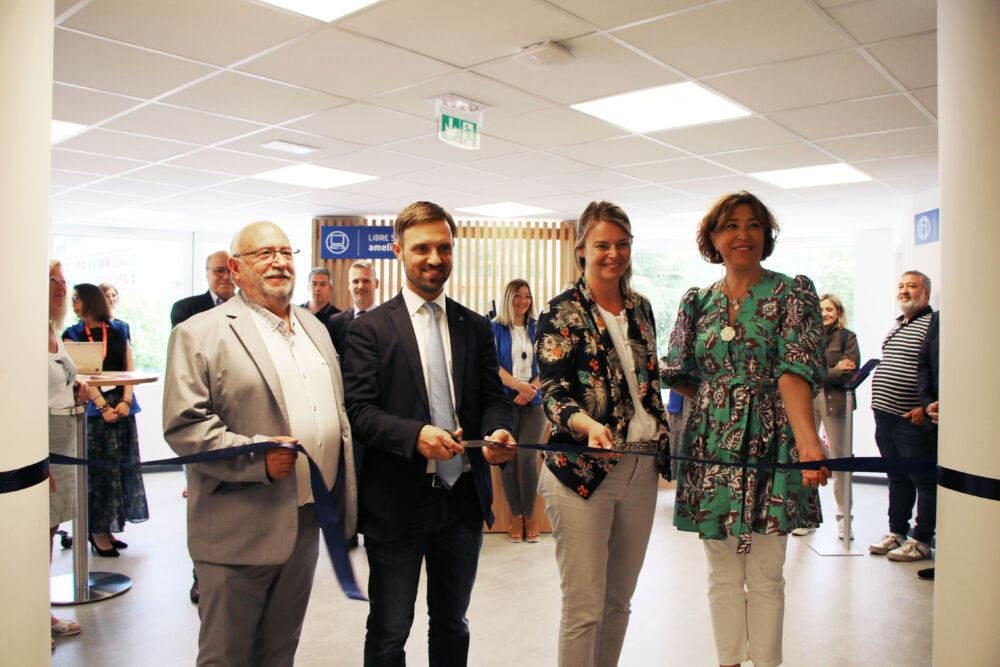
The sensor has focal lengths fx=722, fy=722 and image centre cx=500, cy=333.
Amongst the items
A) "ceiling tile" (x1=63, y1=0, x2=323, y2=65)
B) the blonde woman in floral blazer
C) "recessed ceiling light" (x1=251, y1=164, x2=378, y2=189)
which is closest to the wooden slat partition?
"recessed ceiling light" (x1=251, y1=164, x2=378, y2=189)

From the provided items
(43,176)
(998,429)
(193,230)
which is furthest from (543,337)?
(193,230)

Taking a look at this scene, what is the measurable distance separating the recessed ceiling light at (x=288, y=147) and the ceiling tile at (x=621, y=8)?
11.3 feet

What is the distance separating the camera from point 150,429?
9.35m

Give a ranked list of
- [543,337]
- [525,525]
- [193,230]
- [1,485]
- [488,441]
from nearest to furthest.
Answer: [1,485] < [488,441] < [543,337] < [525,525] < [193,230]

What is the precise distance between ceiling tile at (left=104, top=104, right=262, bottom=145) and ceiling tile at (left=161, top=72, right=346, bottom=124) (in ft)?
0.58

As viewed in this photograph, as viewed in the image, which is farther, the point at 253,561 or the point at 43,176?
the point at 253,561

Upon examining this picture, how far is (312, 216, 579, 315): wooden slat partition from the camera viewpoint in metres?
9.88

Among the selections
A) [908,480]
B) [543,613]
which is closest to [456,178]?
[543,613]

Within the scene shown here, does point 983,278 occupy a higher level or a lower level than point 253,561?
higher

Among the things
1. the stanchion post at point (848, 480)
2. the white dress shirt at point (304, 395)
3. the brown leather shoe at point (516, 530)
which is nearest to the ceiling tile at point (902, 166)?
the stanchion post at point (848, 480)

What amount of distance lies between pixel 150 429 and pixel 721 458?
8.79 meters

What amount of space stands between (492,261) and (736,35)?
6.30m

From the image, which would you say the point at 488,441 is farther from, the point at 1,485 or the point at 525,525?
the point at 525,525

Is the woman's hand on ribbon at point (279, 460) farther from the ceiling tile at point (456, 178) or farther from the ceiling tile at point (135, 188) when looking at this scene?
the ceiling tile at point (135, 188)
